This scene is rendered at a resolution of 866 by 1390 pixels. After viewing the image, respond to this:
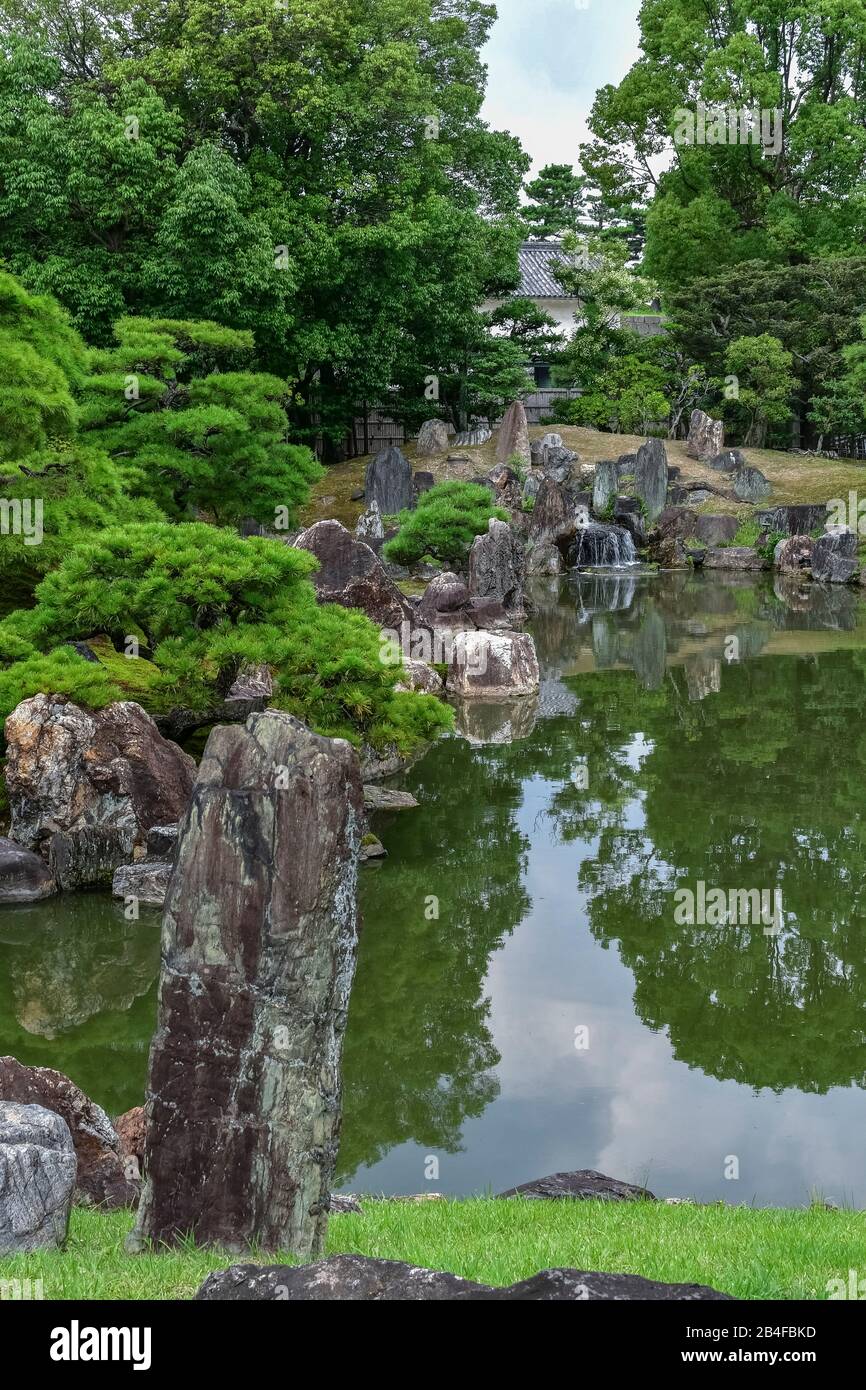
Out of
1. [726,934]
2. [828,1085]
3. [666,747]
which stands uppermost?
[666,747]

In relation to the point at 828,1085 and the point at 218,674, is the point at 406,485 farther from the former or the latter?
the point at 828,1085

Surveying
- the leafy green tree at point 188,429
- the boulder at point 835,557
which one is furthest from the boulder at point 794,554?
the leafy green tree at point 188,429

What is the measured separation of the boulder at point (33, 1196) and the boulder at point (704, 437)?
39365mm

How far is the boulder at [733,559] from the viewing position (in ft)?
122

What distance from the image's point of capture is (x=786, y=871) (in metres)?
12.4

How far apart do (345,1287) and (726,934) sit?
310 inches

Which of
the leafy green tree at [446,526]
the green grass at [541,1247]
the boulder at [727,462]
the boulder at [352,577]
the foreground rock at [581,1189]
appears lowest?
the foreground rock at [581,1189]

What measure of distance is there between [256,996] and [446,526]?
79.1 feet

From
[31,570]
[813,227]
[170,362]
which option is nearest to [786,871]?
[31,570]

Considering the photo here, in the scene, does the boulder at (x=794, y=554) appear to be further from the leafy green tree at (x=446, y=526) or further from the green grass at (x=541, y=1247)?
the green grass at (x=541, y=1247)

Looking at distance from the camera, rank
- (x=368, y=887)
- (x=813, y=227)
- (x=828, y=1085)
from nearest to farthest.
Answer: (x=828, y=1085) → (x=368, y=887) → (x=813, y=227)

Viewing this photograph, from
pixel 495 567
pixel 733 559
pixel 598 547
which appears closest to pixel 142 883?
pixel 495 567

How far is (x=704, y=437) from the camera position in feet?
139

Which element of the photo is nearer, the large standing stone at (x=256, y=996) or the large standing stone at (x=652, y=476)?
the large standing stone at (x=256, y=996)
